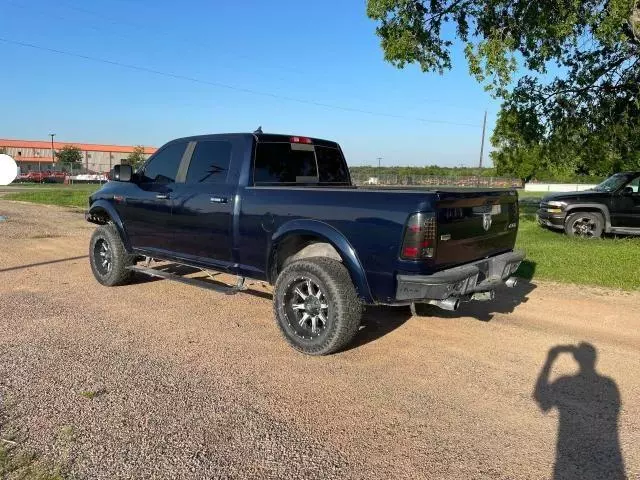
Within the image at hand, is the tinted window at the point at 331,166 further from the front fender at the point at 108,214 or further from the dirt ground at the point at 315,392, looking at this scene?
the front fender at the point at 108,214

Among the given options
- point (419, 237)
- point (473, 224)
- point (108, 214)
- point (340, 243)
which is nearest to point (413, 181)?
point (108, 214)

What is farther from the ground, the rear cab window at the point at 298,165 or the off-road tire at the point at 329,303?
the rear cab window at the point at 298,165

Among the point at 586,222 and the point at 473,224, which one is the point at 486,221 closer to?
the point at 473,224

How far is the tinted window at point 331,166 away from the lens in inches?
259

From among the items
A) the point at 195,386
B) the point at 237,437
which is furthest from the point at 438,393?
the point at 195,386

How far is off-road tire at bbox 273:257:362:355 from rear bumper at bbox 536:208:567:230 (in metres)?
10.9

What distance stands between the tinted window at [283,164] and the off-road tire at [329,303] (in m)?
1.25

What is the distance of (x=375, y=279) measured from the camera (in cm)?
454

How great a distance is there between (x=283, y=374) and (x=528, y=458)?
6.40 ft

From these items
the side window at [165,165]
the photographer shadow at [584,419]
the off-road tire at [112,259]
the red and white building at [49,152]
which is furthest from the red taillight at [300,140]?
the red and white building at [49,152]

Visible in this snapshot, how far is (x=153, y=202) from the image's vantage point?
21.4 feet

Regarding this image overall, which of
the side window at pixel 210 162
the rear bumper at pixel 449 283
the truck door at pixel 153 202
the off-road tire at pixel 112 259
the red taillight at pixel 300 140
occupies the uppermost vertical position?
the red taillight at pixel 300 140

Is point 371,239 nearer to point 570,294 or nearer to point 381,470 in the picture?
point 381,470

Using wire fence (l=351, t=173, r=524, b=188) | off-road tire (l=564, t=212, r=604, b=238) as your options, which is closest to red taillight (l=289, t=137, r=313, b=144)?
wire fence (l=351, t=173, r=524, b=188)
